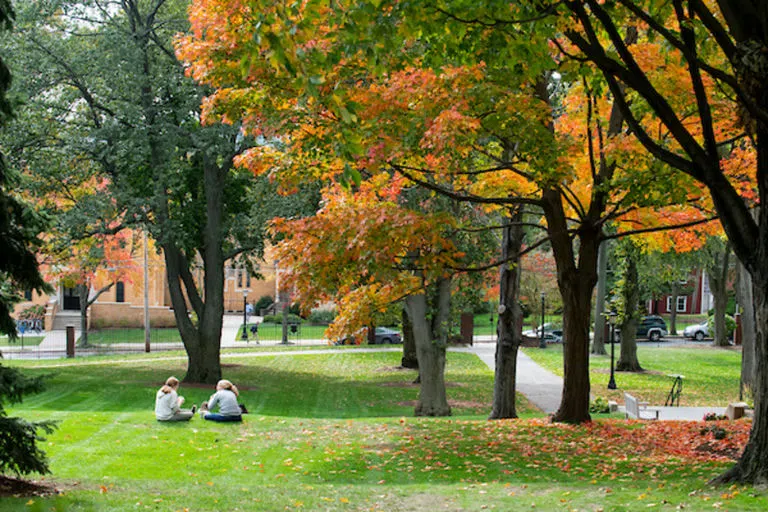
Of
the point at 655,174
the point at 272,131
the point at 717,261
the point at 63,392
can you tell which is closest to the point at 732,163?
the point at 655,174

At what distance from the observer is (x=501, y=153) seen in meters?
16.4

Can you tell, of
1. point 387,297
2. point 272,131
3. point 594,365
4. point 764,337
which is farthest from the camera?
point 594,365

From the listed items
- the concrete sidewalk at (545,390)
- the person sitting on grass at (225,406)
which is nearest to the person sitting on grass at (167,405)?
the person sitting on grass at (225,406)

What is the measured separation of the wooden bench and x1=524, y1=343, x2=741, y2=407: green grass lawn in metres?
4.99

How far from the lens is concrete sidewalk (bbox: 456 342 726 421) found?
19750 millimetres

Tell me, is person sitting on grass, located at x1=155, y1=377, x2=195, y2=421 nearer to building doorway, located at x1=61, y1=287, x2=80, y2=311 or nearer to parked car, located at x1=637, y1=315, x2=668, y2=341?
parked car, located at x1=637, y1=315, x2=668, y2=341

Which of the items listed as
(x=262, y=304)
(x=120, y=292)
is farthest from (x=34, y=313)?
(x=262, y=304)

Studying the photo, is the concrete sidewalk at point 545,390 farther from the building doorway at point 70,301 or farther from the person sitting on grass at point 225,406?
the building doorway at point 70,301

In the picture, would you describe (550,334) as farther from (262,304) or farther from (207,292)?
(207,292)

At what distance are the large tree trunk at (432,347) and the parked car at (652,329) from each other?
116 ft

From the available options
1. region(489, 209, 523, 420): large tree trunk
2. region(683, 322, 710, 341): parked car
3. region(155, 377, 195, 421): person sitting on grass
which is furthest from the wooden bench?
region(683, 322, 710, 341): parked car

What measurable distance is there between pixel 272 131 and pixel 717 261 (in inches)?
1503

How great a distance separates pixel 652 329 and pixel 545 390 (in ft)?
92.8

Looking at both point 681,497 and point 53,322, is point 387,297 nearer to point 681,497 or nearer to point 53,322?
point 681,497
